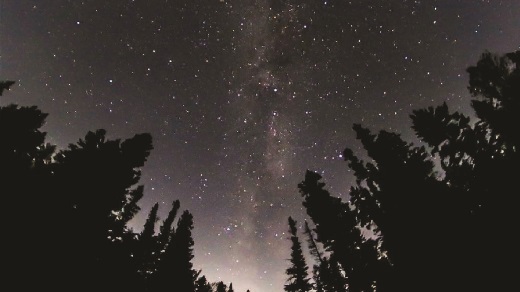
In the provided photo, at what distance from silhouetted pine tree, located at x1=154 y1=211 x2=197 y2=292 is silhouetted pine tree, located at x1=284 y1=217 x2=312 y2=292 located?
53.2ft

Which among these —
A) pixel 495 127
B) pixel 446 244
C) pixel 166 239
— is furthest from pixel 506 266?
pixel 166 239

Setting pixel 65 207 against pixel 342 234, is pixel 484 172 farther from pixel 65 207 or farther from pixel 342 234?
pixel 65 207

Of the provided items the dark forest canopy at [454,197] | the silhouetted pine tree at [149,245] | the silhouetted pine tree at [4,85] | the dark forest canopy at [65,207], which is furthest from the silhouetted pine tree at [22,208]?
the dark forest canopy at [454,197]

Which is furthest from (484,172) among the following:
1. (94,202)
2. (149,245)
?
(149,245)

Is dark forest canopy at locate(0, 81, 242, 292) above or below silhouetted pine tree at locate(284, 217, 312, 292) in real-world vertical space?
below

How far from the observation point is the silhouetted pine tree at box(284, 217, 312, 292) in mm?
39250

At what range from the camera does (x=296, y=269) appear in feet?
131

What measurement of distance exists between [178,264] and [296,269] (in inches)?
775

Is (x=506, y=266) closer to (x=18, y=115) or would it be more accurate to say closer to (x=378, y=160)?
(x=378, y=160)

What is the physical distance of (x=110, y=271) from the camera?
10.2 meters

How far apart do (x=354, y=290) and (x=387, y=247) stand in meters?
5.39

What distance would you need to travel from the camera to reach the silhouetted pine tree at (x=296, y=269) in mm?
39250

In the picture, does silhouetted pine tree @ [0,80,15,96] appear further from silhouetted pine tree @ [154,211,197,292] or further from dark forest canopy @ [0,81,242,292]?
silhouetted pine tree @ [154,211,197,292]

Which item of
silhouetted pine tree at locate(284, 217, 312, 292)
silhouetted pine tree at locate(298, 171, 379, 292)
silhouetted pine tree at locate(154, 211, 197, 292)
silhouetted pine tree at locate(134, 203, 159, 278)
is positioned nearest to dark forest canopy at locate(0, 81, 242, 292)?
silhouetted pine tree at locate(134, 203, 159, 278)
